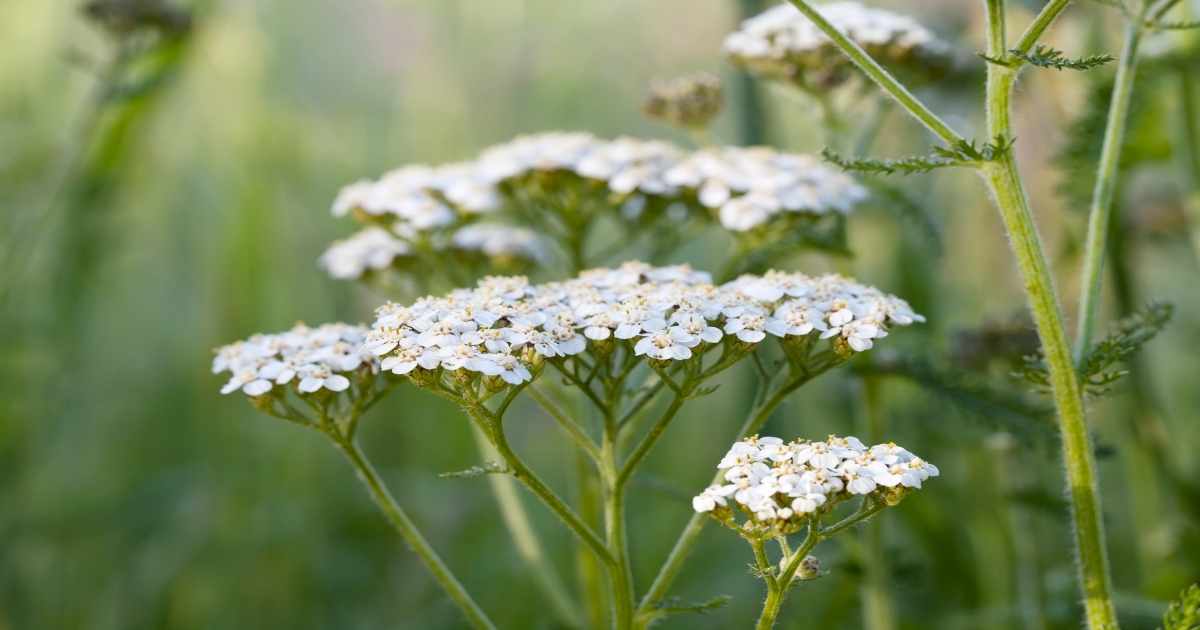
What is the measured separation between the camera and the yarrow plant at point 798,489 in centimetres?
104

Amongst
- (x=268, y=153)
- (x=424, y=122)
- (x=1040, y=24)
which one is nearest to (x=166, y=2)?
(x=268, y=153)

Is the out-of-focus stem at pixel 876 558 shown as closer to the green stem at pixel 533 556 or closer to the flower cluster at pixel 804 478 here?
the green stem at pixel 533 556

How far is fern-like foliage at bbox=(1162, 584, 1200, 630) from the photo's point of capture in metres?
1.04

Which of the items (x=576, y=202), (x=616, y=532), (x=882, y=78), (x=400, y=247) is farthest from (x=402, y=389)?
(x=882, y=78)

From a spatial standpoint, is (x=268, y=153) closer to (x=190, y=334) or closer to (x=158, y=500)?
(x=190, y=334)

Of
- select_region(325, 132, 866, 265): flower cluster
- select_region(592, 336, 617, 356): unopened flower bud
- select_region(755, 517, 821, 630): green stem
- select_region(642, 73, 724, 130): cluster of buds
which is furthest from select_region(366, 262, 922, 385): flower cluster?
select_region(642, 73, 724, 130): cluster of buds

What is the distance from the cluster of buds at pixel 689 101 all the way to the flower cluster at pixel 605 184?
107mm

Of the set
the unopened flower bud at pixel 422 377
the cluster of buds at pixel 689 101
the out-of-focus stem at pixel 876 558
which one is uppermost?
the cluster of buds at pixel 689 101

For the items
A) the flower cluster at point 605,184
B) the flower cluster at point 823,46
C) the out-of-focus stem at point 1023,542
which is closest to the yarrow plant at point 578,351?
the flower cluster at point 605,184

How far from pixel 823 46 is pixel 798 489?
3.62 ft

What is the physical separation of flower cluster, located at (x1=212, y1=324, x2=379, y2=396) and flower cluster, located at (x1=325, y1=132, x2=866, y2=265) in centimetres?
46

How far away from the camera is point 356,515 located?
3.14 metres

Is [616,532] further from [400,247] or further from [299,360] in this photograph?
[400,247]

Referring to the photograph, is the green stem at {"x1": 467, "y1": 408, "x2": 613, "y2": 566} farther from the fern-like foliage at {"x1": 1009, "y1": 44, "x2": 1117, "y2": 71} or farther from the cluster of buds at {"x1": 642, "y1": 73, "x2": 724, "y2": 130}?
the cluster of buds at {"x1": 642, "y1": 73, "x2": 724, "y2": 130}
